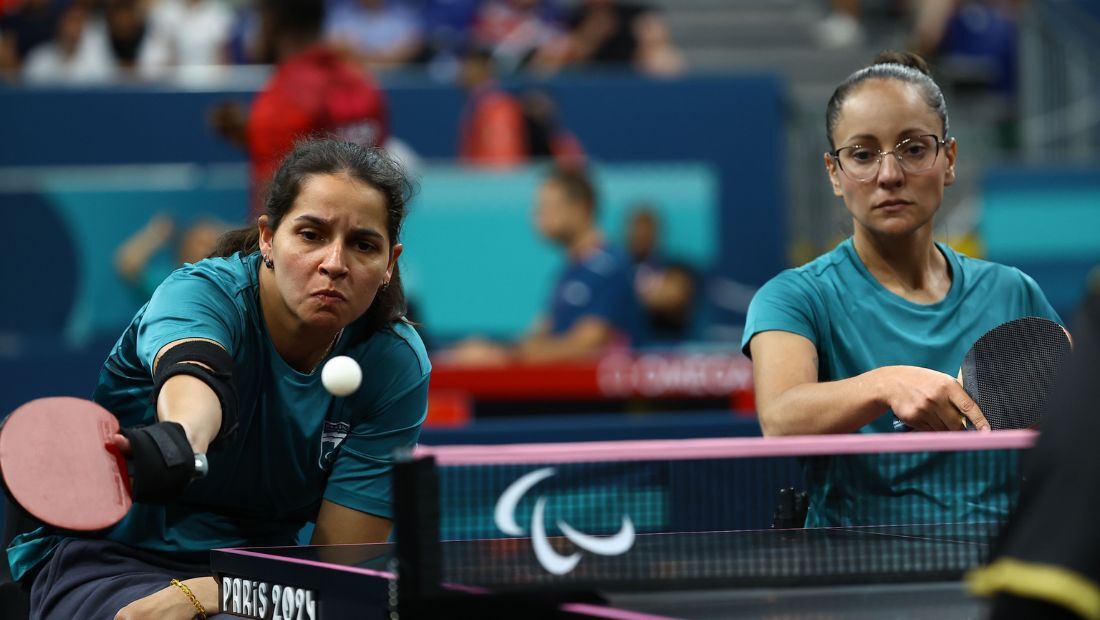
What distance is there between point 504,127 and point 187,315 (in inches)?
245

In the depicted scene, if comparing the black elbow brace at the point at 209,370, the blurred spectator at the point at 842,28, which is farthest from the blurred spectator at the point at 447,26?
the black elbow brace at the point at 209,370

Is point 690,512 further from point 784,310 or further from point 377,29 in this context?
point 377,29

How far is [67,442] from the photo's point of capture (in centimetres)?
232

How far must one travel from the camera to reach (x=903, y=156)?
125 inches

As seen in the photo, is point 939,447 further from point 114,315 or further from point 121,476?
point 114,315

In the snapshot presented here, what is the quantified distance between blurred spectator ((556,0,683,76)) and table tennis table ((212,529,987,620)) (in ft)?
26.9

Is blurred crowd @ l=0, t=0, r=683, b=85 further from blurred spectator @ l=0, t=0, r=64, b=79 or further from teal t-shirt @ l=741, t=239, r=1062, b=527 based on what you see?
teal t-shirt @ l=741, t=239, r=1062, b=527

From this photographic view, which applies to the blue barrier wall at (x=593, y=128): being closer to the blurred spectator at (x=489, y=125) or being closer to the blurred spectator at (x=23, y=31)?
the blurred spectator at (x=489, y=125)

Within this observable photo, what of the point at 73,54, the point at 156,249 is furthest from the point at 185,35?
the point at 156,249

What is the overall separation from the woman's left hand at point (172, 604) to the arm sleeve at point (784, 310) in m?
1.29

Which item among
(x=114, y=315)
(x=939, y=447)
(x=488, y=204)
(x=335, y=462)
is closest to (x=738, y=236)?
(x=488, y=204)

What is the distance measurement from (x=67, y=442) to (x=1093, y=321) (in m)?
1.61

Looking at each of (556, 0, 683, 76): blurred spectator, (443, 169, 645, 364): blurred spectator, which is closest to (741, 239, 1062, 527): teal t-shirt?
(443, 169, 645, 364): blurred spectator

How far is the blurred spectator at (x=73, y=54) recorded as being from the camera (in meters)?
10.2
